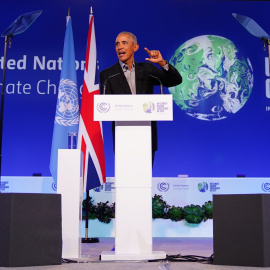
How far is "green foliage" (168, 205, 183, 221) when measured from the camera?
502 centimetres

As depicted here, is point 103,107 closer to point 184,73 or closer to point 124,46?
point 124,46

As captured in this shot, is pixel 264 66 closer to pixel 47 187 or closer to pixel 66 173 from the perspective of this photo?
pixel 47 187

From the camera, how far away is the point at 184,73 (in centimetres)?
607

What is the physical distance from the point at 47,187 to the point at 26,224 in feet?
8.74

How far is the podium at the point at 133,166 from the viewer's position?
2734 millimetres

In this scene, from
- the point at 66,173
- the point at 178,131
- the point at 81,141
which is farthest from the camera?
the point at 178,131

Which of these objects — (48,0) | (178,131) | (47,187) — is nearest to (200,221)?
(178,131)

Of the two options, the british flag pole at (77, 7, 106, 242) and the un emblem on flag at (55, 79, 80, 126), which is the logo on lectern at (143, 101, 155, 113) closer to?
the british flag pole at (77, 7, 106, 242)

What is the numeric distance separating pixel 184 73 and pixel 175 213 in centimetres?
214

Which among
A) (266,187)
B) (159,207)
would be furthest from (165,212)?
(266,187)

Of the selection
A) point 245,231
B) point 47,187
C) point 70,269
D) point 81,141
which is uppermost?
point 81,141

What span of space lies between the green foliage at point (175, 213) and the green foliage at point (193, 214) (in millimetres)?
51

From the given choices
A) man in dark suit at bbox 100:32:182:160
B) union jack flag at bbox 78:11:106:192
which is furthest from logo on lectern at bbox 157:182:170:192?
man in dark suit at bbox 100:32:182:160

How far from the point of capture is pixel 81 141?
4.46m
